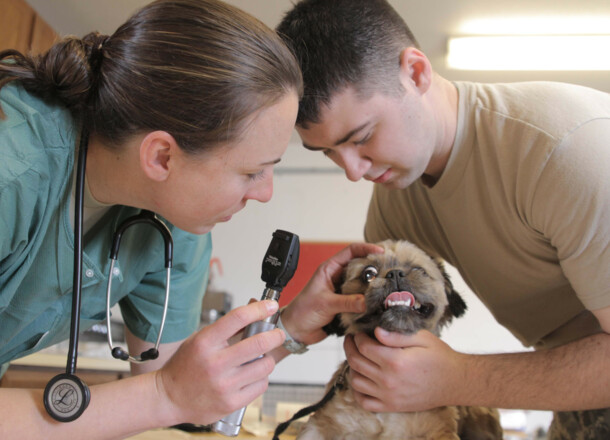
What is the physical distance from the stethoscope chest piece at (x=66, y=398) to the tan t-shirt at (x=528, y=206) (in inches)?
38.1

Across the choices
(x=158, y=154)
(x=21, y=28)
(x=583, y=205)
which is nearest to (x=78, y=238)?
(x=158, y=154)

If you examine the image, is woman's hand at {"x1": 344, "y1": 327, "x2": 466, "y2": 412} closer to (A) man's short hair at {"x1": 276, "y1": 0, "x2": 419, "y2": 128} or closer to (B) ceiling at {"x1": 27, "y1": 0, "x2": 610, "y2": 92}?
(A) man's short hair at {"x1": 276, "y1": 0, "x2": 419, "y2": 128}

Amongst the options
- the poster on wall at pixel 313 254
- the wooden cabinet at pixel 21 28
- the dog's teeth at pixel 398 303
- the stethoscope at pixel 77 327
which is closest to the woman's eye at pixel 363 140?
the dog's teeth at pixel 398 303

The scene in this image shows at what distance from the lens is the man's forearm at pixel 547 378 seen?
3.76ft

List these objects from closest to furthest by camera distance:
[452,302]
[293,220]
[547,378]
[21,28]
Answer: [547,378] < [452,302] < [21,28] < [293,220]

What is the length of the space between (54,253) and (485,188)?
100cm

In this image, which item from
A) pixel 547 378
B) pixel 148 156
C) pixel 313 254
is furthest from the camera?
pixel 313 254

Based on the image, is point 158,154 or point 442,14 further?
point 442,14

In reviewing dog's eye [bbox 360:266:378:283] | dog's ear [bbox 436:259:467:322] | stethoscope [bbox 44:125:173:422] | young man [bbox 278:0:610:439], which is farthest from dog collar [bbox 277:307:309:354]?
dog's ear [bbox 436:259:467:322]

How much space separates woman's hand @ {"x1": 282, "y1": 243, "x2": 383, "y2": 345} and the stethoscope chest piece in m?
0.57

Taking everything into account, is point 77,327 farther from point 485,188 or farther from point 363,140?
point 485,188

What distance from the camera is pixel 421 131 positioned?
135 centimetres

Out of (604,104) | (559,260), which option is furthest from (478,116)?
(559,260)

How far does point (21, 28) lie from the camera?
353 centimetres
